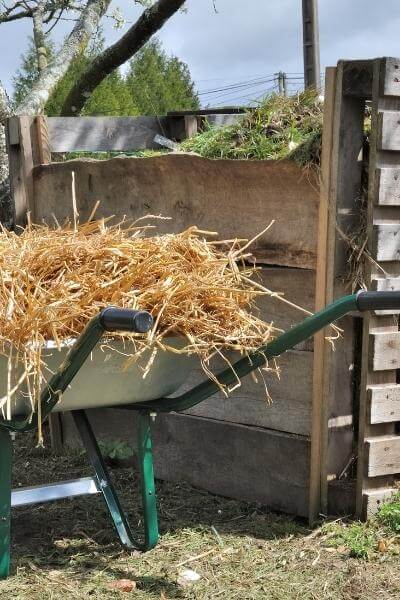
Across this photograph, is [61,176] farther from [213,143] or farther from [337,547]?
[337,547]

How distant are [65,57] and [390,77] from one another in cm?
462

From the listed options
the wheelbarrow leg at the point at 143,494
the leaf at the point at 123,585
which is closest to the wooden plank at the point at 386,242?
the wheelbarrow leg at the point at 143,494

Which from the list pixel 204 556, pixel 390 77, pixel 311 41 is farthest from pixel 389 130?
pixel 311 41

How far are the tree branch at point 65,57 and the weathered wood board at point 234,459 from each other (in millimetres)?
3104

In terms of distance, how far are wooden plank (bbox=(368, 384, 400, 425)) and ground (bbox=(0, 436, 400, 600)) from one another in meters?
0.40

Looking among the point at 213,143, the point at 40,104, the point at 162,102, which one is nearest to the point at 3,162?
the point at 40,104

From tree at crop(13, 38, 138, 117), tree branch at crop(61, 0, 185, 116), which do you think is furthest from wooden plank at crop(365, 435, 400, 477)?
tree at crop(13, 38, 138, 117)

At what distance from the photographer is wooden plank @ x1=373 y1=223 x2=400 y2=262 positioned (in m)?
3.19

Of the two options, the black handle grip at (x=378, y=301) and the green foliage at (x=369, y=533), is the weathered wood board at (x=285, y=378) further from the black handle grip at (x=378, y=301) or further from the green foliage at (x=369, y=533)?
the black handle grip at (x=378, y=301)

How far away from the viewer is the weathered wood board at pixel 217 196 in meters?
3.41

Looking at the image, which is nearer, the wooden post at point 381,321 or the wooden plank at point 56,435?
the wooden post at point 381,321

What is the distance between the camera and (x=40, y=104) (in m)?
6.50

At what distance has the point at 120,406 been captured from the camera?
309 cm

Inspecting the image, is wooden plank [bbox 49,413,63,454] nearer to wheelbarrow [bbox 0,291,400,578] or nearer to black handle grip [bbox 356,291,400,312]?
wheelbarrow [bbox 0,291,400,578]
